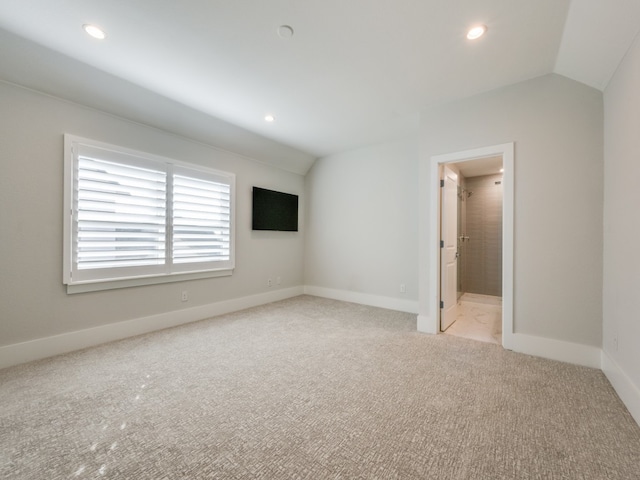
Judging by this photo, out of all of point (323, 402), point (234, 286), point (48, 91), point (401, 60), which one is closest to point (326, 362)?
point (323, 402)

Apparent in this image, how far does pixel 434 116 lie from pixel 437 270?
193 cm

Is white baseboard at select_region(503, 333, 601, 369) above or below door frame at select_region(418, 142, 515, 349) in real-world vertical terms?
below

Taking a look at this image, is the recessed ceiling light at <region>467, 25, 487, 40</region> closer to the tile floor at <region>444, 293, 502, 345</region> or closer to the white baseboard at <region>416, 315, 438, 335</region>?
the white baseboard at <region>416, 315, 438, 335</region>

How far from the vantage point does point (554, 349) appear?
265 cm

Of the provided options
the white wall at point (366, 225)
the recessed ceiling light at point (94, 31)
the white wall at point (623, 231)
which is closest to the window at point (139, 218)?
the recessed ceiling light at point (94, 31)

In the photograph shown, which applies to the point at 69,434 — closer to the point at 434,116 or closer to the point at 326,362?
the point at 326,362

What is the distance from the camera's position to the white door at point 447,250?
3410mm

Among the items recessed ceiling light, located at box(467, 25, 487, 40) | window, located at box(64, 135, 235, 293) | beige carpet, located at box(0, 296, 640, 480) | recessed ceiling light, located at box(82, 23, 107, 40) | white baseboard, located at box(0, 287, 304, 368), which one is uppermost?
recessed ceiling light, located at box(467, 25, 487, 40)

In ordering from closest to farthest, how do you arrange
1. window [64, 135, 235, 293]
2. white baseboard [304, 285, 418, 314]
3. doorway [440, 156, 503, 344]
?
window [64, 135, 235, 293] → white baseboard [304, 285, 418, 314] → doorway [440, 156, 503, 344]

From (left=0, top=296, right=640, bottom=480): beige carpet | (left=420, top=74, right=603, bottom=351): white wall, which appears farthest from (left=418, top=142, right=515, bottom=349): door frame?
(left=0, top=296, right=640, bottom=480): beige carpet

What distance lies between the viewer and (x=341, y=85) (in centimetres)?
290

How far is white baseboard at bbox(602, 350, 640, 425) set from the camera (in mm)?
1751

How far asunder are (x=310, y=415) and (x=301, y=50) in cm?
289

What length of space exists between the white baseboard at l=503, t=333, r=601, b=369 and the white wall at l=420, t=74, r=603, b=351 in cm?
5
